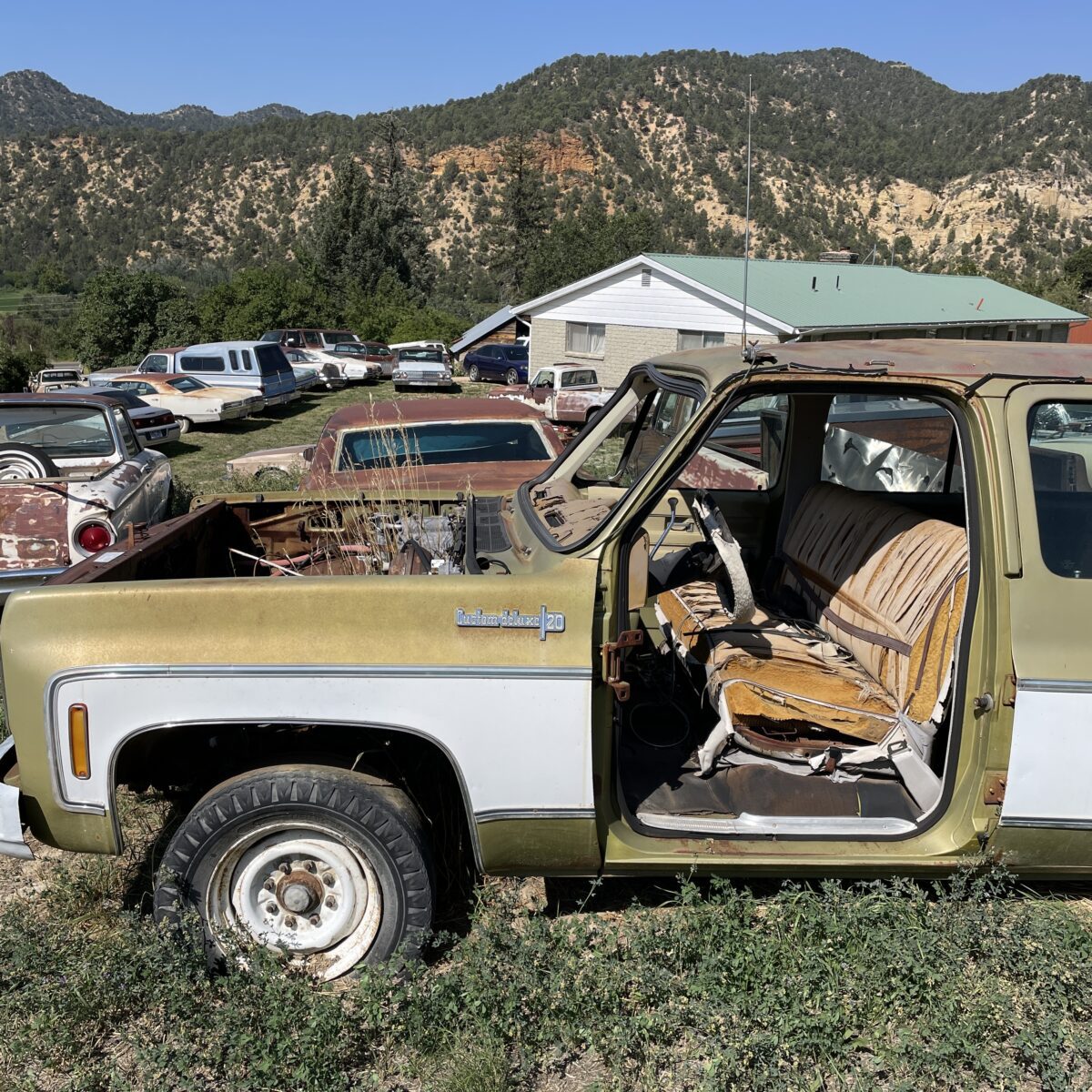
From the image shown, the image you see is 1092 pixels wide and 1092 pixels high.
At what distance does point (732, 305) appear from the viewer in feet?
90.5

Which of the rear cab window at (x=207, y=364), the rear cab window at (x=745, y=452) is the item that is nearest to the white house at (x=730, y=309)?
the rear cab window at (x=207, y=364)

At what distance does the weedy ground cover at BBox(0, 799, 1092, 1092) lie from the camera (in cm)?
270

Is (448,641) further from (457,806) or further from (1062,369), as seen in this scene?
(1062,369)

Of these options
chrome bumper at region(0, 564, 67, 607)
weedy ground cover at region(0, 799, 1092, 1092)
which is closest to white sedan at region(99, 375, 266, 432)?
chrome bumper at region(0, 564, 67, 607)

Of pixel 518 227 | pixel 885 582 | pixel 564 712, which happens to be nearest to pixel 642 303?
pixel 885 582

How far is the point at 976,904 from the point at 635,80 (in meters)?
109

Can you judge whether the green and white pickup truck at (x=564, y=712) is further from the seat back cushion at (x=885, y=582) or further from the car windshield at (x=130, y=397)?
the car windshield at (x=130, y=397)

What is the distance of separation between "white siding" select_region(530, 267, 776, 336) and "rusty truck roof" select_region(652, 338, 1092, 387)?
79.7ft

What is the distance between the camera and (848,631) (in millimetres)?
3939

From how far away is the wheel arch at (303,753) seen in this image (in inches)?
115

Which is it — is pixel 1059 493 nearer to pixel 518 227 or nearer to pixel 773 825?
pixel 773 825

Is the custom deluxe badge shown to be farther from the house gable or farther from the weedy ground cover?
the house gable

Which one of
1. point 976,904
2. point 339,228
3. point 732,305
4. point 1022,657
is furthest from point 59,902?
point 339,228

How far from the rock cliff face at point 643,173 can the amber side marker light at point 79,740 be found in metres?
75.5
